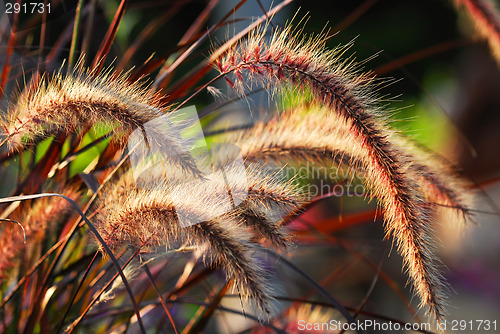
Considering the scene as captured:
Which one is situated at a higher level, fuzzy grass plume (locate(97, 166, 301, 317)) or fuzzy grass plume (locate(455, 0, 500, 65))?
fuzzy grass plume (locate(455, 0, 500, 65))

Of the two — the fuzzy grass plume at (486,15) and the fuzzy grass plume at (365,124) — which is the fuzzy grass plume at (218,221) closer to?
the fuzzy grass plume at (365,124)

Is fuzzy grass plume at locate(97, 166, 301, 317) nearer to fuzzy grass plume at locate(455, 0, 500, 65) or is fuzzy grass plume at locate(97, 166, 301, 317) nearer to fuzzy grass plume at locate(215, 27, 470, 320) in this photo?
fuzzy grass plume at locate(215, 27, 470, 320)

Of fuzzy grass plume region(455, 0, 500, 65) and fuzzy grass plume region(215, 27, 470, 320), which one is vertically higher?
fuzzy grass plume region(455, 0, 500, 65)

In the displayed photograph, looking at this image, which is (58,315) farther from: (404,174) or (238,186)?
(404,174)

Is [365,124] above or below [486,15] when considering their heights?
below

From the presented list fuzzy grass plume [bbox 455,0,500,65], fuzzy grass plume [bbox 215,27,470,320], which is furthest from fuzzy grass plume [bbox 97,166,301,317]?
fuzzy grass plume [bbox 455,0,500,65]

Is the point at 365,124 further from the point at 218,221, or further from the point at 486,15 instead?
the point at 486,15

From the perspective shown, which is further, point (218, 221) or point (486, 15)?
point (486, 15)

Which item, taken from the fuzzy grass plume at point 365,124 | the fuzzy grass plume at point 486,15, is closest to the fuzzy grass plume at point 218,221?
the fuzzy grass plume at point 365,124

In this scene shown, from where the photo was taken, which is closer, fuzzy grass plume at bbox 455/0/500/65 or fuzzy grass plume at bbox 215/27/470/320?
fuzzy grass plume at bbox 215/27/470/320

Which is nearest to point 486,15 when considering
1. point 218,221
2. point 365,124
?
point 365,124

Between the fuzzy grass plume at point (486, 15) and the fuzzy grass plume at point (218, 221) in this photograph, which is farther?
the fuzzy grass plume at point (486, 15)
